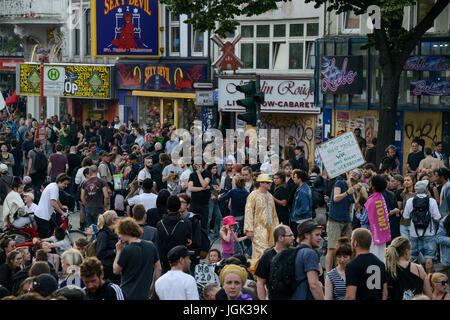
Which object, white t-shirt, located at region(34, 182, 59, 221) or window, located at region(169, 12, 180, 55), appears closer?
white t-shirt, located at region(34, 182, 59, 221)

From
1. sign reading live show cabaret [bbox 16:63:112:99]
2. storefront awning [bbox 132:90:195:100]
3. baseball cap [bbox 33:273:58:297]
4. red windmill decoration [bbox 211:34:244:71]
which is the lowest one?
baseball cap [bbox 33:273:58:297]

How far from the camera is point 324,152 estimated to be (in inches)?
539

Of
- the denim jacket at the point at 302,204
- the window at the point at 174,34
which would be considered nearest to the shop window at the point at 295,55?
the window at the point at 174,34

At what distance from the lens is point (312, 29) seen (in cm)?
2967

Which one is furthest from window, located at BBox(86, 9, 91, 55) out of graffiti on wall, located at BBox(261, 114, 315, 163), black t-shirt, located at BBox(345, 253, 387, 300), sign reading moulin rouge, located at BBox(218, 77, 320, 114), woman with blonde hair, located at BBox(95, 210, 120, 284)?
black t-shirt, located at BBox(345, 253, 387, 300)

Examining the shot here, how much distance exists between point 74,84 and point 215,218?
2274 cm

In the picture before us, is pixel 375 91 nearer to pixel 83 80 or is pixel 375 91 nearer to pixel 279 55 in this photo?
pixel 279 55

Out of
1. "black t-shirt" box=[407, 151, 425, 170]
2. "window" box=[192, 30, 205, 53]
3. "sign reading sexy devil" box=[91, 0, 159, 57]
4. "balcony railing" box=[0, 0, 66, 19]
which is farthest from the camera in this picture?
"balcony railing" box=[0, 0, 66, 19]

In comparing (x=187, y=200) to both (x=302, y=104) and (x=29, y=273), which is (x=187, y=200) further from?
(x=302, y=104)

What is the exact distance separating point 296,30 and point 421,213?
56.9 feet

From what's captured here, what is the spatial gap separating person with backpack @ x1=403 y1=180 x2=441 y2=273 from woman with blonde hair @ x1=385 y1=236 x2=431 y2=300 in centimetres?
466

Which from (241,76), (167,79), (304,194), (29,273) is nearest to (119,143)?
(241,76)

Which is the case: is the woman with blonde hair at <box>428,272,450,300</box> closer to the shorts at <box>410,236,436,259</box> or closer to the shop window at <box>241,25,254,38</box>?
the shorts at <box>410,236,436,259</box>

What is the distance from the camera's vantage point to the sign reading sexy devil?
3562cm
